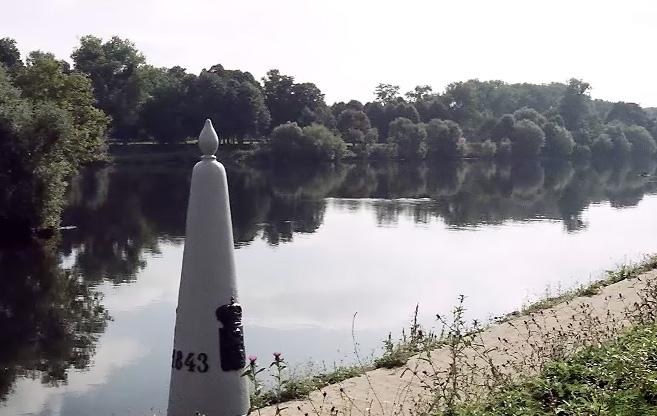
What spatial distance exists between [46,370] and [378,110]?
75.7m

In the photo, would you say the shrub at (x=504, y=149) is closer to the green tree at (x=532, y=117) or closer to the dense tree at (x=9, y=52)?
the green tree at (x=532, y=117)

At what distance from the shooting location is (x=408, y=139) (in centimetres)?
7400

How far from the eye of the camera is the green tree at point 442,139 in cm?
7694

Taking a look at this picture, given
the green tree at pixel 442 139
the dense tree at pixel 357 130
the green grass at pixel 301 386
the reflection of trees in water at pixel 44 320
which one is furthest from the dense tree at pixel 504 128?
the green grass at pixel 301 386

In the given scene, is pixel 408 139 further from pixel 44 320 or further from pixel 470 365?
pixel 470 365

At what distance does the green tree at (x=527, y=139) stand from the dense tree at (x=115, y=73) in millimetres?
42451

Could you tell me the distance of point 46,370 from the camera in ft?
38.8

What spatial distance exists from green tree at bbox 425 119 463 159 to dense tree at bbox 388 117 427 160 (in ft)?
7.52

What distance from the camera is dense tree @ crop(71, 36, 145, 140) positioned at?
194 feet

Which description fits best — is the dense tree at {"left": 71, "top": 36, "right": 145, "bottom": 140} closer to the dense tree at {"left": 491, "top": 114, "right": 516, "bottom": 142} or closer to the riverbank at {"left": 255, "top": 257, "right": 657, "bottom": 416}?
the dense tree at {"left": 491, "top": 114, "right": 516, "bottom": 142}

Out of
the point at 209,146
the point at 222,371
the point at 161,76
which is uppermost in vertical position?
the point at 161,76

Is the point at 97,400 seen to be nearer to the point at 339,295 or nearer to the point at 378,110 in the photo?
the point at 339,295

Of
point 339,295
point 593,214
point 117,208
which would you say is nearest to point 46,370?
point 339,295

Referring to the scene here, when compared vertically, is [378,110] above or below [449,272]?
above
